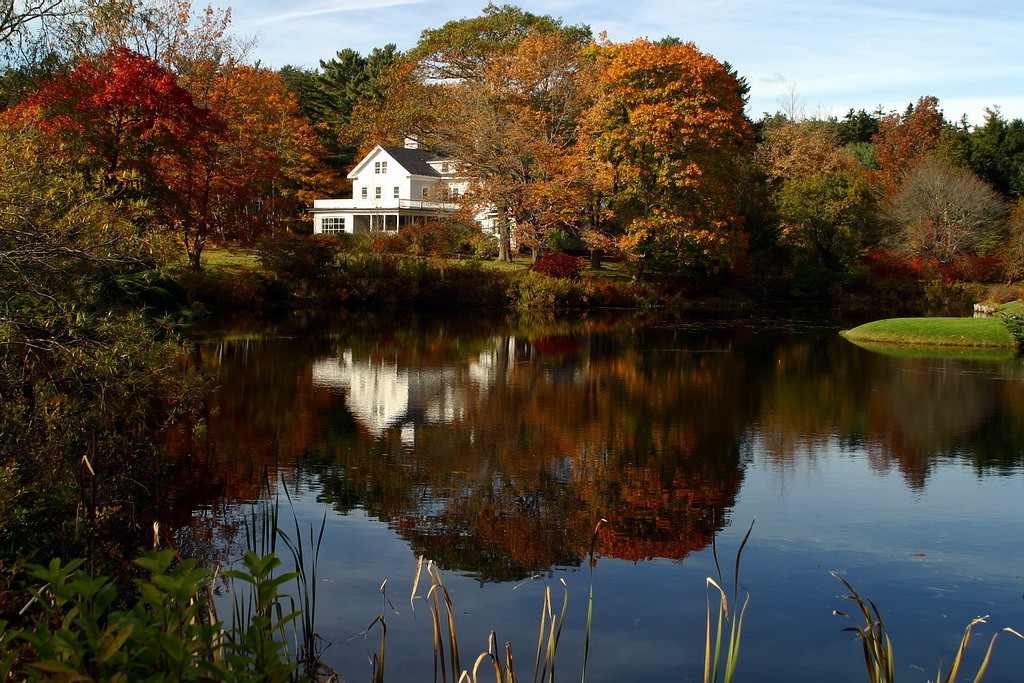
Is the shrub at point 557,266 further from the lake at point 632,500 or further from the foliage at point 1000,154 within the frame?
the foliage at point 1000,154

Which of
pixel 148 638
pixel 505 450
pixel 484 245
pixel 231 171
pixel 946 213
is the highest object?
pixel 231 171

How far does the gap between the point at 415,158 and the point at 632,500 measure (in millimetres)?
54530

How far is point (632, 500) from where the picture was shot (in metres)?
11.3

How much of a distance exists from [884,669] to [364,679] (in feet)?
12.9

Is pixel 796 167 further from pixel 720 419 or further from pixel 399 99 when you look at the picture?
pixel 720 419

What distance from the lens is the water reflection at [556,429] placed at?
1050 centimetres

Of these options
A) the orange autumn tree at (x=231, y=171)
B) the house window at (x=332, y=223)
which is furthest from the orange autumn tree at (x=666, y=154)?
the house window at (x=332, y=223)

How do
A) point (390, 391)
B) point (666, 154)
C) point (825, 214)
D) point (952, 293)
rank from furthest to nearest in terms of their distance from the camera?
point (825, 214), point (952, 293), point (666, 154), point (390, 391)

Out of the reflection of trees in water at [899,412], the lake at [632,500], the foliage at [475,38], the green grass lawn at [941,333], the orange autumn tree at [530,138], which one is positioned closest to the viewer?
the lake at [632,500]

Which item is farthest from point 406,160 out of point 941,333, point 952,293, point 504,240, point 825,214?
point 941,333

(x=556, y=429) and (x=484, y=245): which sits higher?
(x=484, y=245)

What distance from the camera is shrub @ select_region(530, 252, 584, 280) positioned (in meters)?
43.9

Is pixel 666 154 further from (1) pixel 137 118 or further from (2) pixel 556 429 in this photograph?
(2) pixel 556 429

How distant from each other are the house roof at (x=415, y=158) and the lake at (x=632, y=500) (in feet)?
130
